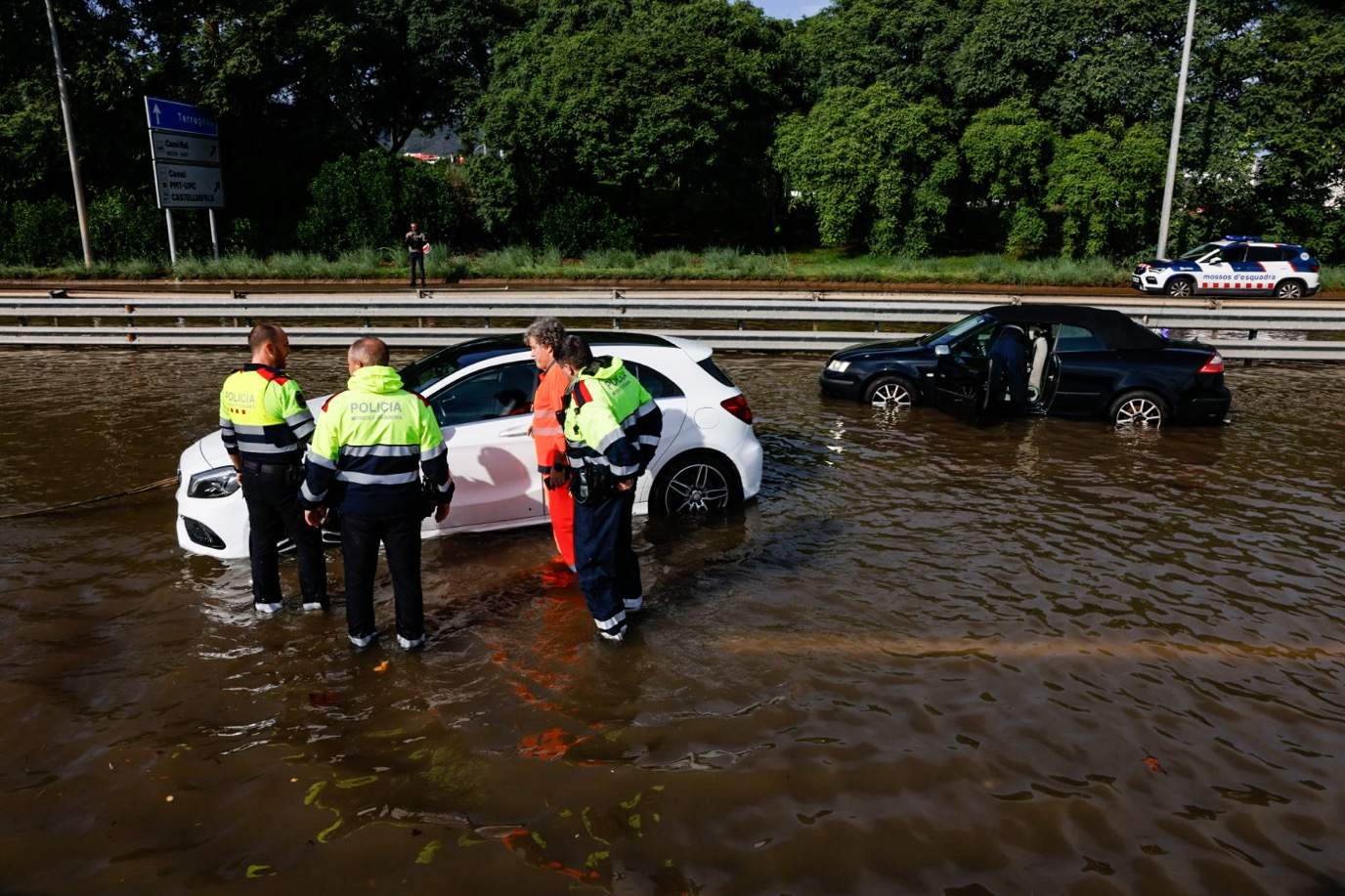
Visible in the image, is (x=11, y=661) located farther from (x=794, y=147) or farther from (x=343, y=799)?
(x=794, y=147)

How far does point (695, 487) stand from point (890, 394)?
5.06 meters

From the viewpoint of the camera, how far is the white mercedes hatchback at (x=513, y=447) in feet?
22.3

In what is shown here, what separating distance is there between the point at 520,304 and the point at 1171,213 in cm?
2630

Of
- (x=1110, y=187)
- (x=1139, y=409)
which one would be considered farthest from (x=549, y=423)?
(x=1110, y=187)

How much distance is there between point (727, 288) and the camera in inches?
1051

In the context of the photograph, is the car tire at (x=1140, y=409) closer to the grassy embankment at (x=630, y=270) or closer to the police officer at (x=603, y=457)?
the police officer at (x=603, y=457)

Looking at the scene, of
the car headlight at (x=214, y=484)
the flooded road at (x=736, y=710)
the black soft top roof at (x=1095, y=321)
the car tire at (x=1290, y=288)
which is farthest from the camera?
the car tire at (x=1290, y=288)

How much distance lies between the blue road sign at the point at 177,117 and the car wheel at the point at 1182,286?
96.0ft

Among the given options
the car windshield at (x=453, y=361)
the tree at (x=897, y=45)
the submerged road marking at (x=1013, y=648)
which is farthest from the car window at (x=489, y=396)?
the tree at (x=897, y=45)

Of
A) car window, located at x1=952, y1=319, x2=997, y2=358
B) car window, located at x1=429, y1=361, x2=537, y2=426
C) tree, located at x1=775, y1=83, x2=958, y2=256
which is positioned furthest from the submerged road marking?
tree, located at x1=775, y1=83, x2=958, y2=256

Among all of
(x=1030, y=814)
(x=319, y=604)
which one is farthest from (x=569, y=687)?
(x=1030, y=814)

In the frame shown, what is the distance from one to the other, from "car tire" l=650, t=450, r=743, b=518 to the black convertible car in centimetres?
→ 432

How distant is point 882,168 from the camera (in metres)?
34.1

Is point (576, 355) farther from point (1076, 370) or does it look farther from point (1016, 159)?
point (1016, 159)
